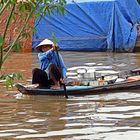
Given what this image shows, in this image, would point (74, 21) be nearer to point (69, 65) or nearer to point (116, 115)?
point (69, 65)

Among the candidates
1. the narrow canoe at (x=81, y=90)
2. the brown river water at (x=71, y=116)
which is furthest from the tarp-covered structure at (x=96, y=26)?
the narrow canoe at (x=81, y=90)

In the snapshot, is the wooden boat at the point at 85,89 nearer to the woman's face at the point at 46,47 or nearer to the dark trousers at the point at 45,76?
the dark trousers at the point at 45,76

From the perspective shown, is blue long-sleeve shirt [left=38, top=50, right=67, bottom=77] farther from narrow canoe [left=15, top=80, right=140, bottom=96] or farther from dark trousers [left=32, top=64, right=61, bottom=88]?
narrow canoe [left=15, top=80, right=140, bottom=96]

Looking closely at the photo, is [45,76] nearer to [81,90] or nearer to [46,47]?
[46,47]

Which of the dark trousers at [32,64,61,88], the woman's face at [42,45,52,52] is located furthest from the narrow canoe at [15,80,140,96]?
the woman's face at [42,45,52,52]

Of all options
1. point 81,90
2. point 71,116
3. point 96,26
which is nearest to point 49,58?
point 81,90

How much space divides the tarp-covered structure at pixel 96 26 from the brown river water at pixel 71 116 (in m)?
9.81

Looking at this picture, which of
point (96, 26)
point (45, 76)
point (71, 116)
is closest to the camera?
point (71, 116)

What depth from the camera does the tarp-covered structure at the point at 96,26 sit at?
19156 mm

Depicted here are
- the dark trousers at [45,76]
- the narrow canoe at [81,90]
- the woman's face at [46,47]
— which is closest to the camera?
the narrow canoe at [81,90]

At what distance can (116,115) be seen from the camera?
21.9ft

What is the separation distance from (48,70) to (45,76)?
0.48 ft

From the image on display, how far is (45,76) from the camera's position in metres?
8.77

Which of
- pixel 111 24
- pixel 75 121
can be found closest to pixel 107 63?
pixel 111 24
